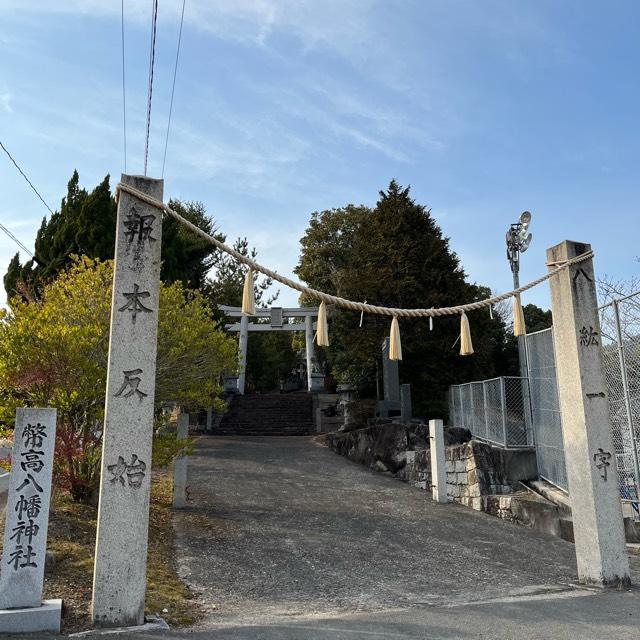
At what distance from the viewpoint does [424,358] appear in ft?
60.2

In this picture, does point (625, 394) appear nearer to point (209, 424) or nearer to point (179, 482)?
point (179, 482)

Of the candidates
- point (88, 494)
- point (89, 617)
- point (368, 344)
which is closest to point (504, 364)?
point (368, 344)

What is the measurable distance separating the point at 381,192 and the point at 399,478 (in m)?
11.7

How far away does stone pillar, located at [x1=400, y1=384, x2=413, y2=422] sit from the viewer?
16.8 m

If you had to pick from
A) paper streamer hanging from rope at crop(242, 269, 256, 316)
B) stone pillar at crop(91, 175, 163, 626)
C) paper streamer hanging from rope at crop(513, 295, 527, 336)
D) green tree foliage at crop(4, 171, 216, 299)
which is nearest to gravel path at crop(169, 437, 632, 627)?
stone pillar at crop(91, 175, 163, 626)

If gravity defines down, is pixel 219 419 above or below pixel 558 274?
below

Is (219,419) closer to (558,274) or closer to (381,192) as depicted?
(381,192)

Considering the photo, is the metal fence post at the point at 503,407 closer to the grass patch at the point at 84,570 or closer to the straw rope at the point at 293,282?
the straw rope at the point at 293,282

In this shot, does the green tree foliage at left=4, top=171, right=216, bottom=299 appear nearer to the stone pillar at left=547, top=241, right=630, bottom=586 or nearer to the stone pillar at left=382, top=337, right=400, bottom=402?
the stone pillar at left=382, top=337, right=400, bottom=402

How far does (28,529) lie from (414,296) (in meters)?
15.2

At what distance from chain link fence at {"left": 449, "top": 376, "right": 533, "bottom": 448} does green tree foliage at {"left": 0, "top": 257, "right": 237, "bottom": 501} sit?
5870mm

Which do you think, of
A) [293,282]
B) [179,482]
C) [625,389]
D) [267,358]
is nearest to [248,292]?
[293,282]

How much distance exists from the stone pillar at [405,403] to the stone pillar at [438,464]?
196 inches

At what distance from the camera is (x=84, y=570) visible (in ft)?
18.6
